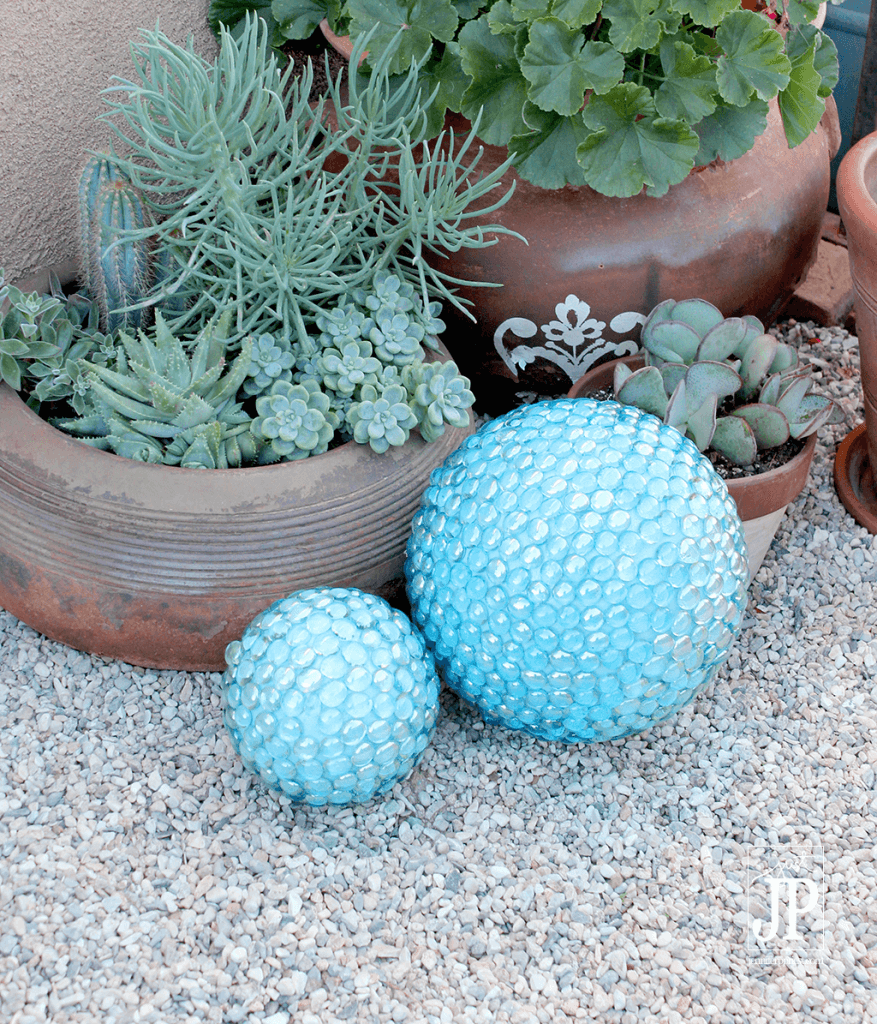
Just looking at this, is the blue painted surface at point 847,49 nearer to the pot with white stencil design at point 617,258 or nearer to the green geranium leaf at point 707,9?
the pot with white stencil design at point 617,258

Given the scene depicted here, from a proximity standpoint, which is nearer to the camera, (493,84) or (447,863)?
(447,863)

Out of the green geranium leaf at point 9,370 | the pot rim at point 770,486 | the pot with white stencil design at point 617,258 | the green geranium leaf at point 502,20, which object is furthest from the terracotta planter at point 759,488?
the green geranium leaf at point 9,370

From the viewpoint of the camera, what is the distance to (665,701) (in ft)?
4.19

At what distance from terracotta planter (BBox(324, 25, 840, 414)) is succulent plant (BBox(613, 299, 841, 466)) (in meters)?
0.16

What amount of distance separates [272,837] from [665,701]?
57cm

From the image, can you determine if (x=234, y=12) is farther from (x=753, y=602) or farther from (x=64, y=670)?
(x=753, y=602)

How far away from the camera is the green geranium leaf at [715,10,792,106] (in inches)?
58.7

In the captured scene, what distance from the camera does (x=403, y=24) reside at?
61.6 inches

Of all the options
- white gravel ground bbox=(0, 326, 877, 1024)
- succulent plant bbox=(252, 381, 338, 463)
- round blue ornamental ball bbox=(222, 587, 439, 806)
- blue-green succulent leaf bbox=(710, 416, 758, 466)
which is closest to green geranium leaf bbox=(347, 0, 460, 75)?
succulent plant bbox=(252, 381, 338, 463)

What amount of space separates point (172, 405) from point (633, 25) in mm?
911

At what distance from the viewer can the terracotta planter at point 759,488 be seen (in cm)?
150

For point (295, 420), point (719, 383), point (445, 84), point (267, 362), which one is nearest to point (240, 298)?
point (267, 362)

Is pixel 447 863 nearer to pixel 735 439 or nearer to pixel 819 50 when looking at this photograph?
pixel 735 439

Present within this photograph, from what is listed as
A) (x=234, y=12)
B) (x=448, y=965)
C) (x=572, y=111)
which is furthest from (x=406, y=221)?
(x=448, y=965)
